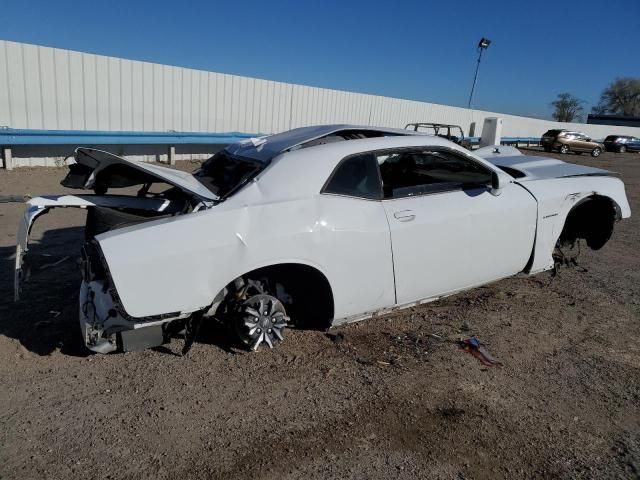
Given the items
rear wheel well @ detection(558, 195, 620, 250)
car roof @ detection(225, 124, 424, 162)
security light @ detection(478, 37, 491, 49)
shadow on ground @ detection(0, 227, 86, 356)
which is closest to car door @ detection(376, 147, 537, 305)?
car roof @ detection(225, 124, 424, 162)

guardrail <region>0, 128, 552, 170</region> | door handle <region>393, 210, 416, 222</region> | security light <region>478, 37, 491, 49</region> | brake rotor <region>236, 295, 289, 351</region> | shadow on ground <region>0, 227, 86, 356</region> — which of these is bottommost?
shadow on ground <region>0, 227, 86, 356</region>

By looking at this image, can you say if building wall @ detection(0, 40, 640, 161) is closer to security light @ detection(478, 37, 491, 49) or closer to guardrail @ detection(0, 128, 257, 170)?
guardrail @ detection(0, 128, 257, 170)

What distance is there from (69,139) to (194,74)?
401 cm

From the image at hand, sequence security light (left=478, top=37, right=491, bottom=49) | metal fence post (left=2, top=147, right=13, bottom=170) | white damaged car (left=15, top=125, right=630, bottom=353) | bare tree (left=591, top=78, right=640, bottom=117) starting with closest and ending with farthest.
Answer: white damaged car (left=15, top=125, right=630, bottom=353) < metal fence post (left=2, top=147, right=13, bottom=170) < security light (left=478, top=37, right=491, bottom=49) < bare tree (left=591, top=78, right=640, bottom=117)

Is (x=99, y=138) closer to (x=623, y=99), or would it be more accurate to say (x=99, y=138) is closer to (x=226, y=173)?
(x=226, y=173)

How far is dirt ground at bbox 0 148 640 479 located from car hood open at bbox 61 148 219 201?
124cm

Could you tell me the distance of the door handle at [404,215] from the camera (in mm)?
3748

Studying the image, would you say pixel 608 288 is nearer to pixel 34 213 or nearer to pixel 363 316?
pixel 363 316

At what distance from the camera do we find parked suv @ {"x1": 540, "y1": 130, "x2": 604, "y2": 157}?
30109 millimetres

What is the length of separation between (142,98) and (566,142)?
1059 inches

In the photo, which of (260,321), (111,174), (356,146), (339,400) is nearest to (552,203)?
(356,146)

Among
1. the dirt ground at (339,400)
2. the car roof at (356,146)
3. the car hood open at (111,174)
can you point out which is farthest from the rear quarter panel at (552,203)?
the car hood open at (111,174)

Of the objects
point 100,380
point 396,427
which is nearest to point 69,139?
point 100,380

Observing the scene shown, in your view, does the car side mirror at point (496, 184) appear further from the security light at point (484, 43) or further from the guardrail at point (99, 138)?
the security light at point (484, 43)
